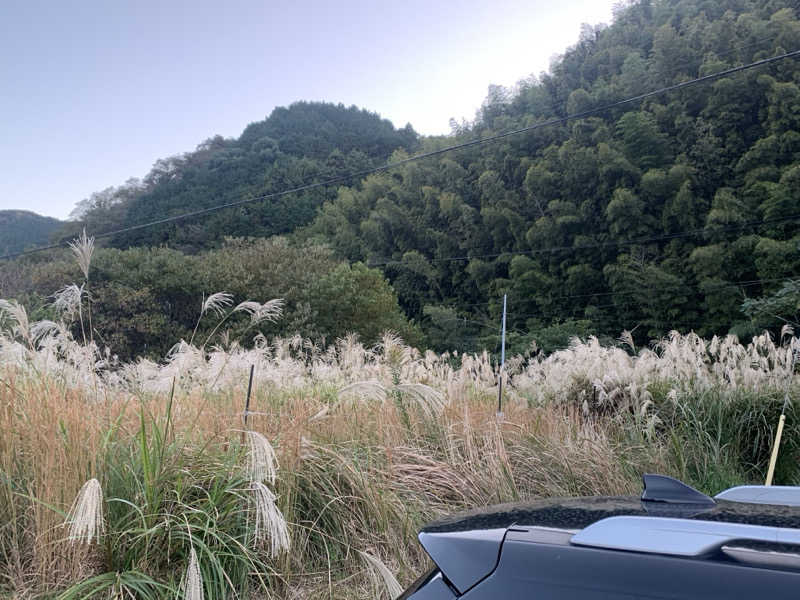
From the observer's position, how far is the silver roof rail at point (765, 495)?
1247 millimetres

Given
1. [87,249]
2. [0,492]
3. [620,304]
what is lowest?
[620,304]

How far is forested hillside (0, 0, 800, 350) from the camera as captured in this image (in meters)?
36.9

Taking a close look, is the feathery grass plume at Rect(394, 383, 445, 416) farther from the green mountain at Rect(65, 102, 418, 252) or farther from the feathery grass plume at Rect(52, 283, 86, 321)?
the green mountain at Rect(65, 102, 418, 252)

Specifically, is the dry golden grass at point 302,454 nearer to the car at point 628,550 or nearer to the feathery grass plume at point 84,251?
the feathery grass plume at point 84,251

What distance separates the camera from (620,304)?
41.0m

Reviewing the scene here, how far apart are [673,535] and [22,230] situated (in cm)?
4017

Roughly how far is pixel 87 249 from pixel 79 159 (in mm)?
17966

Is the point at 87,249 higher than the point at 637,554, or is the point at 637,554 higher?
the point at 87,249

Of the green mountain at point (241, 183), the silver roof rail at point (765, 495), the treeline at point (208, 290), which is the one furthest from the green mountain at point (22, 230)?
the silver roof rail at point (765, 495)

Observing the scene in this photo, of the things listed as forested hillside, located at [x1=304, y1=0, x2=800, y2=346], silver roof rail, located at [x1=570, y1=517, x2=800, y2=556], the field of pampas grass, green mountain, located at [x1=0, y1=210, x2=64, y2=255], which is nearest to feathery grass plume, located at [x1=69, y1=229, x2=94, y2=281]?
the field of pampas grass

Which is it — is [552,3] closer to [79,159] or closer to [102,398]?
[79,159]

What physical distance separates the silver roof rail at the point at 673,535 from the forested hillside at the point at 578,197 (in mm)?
29916

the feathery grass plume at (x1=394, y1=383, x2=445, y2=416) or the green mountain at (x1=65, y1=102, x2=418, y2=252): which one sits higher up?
the green mountain at (x1=65, y1=102, x2=418, y2=252)

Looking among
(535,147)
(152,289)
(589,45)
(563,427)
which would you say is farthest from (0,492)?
(589,45)
